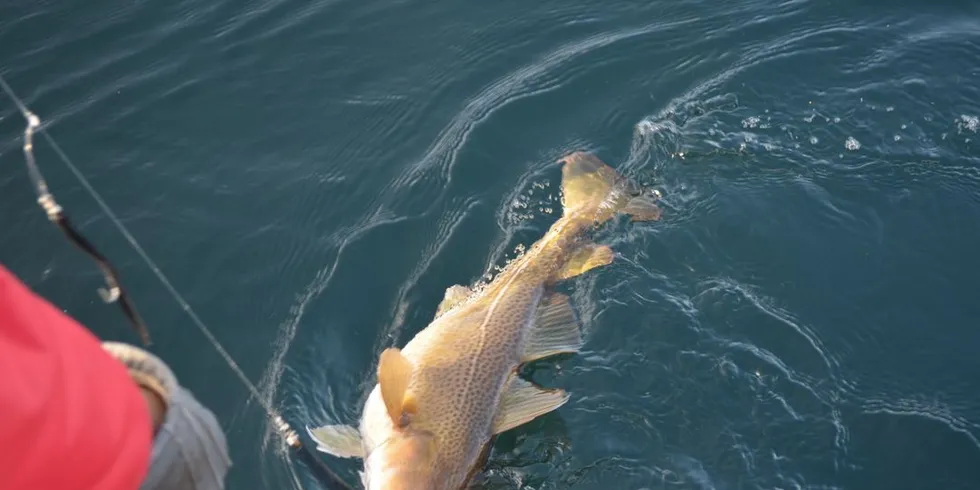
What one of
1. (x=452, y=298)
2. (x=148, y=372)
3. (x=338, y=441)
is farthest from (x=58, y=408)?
(x=452, y=298)

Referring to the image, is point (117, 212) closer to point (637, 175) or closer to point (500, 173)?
point (500, 173)

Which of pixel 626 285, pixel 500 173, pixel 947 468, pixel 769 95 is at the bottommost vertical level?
pixel 947 468

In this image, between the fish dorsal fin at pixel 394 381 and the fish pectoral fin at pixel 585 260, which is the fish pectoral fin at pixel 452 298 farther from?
the fish dorsal fin at pixel 394 381

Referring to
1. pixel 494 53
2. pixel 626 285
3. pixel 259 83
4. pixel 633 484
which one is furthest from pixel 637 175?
pixel 259 83

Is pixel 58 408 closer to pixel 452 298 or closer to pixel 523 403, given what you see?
pixel 523 403

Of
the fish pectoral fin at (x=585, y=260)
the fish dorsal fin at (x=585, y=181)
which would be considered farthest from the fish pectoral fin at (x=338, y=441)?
the fish dorsal fin at (x=585, y=181)

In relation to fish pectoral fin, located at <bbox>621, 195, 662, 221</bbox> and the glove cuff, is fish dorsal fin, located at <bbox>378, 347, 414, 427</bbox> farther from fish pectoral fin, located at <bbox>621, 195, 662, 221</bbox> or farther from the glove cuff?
fish pectoral fin, located at <bbox>621, 195, 662, 221</bbox>

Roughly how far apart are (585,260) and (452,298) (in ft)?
3.19

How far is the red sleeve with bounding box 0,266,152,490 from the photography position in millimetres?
1908

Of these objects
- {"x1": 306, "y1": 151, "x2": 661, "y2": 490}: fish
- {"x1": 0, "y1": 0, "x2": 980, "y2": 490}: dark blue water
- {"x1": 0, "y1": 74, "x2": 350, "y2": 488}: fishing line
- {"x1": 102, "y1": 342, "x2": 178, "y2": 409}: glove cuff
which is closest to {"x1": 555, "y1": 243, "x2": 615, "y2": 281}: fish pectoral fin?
{"x1": 306, "y1": 151, "x2": 661, "y2": 490}: fish

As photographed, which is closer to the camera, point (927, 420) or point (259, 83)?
point (927, 420)

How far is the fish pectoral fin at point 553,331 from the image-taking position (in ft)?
17.7

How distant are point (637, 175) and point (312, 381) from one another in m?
3.00

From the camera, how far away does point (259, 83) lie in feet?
24.9
